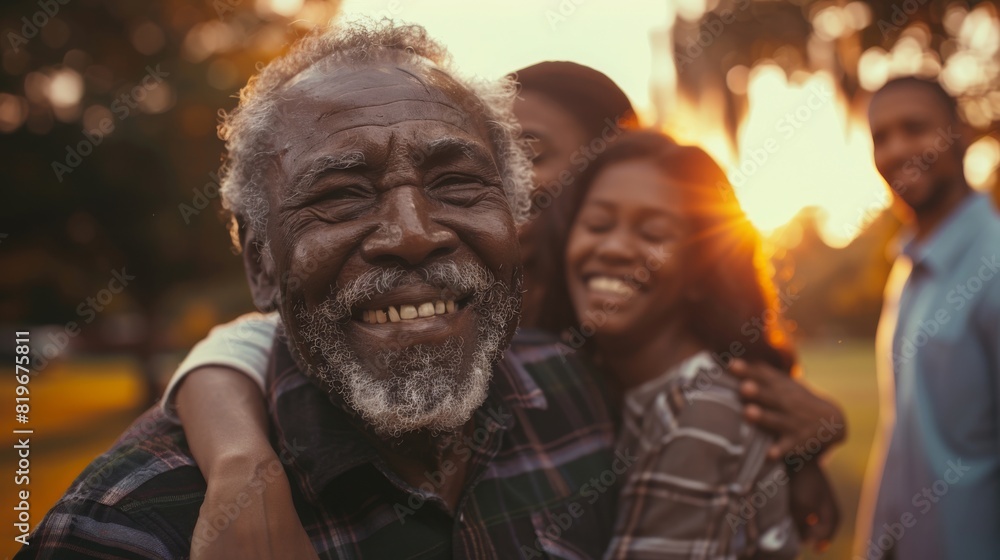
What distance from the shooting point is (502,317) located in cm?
219

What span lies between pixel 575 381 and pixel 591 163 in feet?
3.07

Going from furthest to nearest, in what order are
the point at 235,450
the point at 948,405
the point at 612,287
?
1. the point at 948,405
2. the point at 612,287
3. the point at 235,450

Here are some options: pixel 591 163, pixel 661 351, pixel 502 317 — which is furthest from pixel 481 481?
pixel 591 163

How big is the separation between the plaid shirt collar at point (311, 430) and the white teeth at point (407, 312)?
33 centimetres

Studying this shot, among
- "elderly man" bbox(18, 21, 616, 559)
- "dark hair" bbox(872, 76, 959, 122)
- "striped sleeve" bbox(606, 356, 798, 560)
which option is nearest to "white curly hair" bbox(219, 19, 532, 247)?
"elderly man" bbox(18, 21, 616, 559)

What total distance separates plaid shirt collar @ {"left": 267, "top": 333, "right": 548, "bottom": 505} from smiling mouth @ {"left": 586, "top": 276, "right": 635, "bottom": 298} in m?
0.78

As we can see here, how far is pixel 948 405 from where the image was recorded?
382 cm

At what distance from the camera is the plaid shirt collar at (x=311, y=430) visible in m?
2.01

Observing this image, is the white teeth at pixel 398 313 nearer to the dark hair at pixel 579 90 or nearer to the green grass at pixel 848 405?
the dark hair at pixel 579 90

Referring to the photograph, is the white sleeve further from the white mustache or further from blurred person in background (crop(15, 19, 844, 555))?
the white mustache

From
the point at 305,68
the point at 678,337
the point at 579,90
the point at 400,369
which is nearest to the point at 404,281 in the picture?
the point at 400,369

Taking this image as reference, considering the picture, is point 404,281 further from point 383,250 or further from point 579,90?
point 579,90

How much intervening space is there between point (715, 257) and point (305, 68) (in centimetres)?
171

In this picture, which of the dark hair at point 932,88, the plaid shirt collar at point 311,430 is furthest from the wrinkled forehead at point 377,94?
the dark hair at point 932,88
